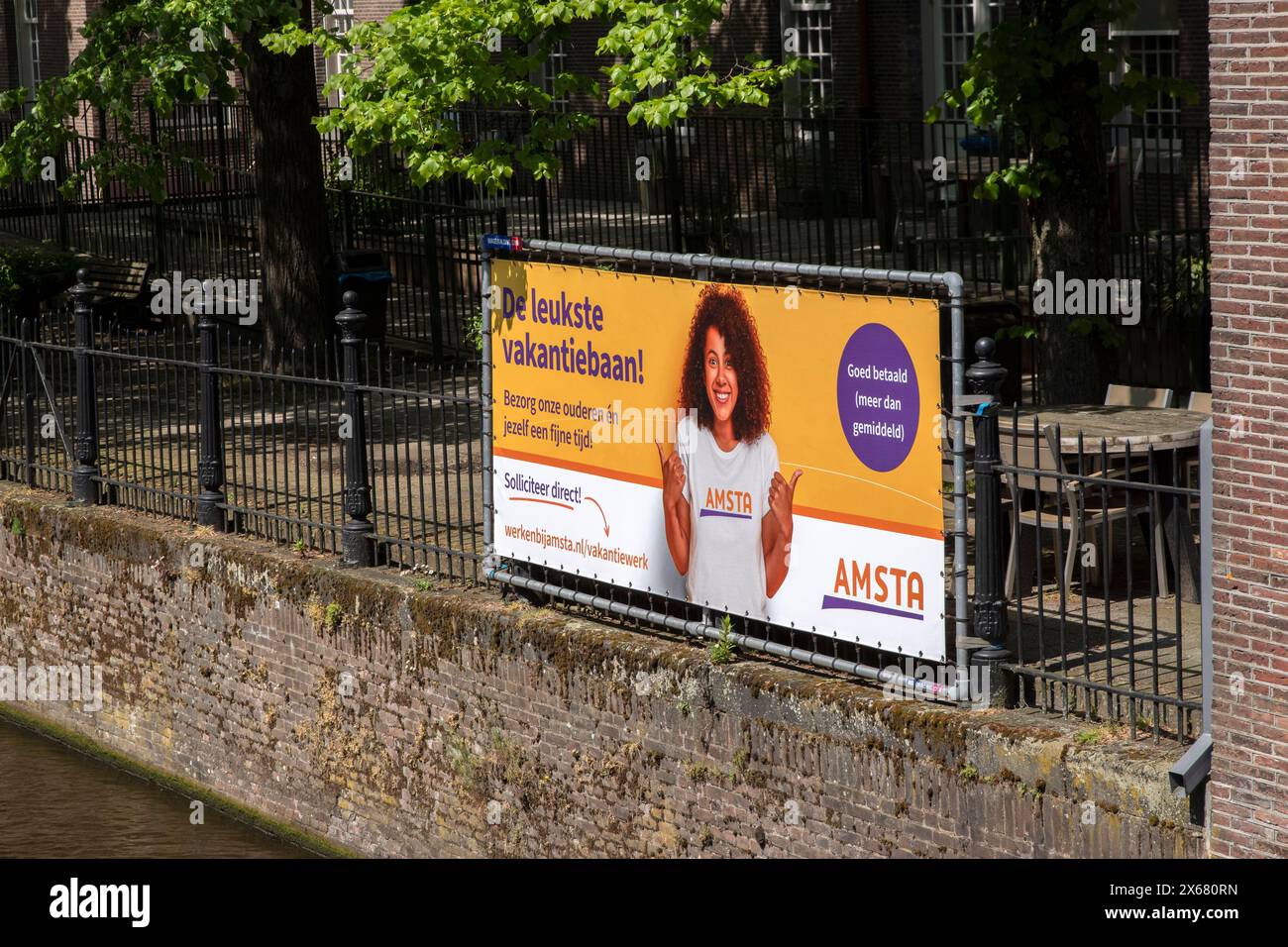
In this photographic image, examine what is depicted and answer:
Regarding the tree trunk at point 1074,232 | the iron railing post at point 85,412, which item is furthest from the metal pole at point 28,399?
the tree trunk at point 1074,232

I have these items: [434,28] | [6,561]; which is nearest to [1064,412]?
[434,28]

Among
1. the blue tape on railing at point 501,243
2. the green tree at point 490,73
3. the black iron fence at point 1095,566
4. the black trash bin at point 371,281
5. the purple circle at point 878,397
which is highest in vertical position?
the green tree at point 490,73

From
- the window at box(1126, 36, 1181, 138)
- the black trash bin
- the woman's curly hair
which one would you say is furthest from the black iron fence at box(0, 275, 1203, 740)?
the window at box(1126, 36, 1181, 138)

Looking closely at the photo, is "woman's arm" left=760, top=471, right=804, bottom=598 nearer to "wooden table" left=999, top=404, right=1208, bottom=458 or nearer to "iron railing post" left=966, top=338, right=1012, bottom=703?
"iron railing post" left=966, top=338, right=1012, bottom=703

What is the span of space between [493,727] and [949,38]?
16.0 meters

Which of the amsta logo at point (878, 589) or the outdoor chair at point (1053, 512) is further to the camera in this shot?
the outdoor chair at point (1053, 512)

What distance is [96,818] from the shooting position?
10.6m

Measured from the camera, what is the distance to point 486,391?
9.20 meters

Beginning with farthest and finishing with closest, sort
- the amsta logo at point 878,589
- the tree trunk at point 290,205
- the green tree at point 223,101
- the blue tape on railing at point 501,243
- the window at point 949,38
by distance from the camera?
the window at point 949,38
the tree trunk at point 290,205
the green tree at point 223,101
the blue tape on railing at point 501,243
the amsta logo at point 878,589

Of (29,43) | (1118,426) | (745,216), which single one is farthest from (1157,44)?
(29,43)

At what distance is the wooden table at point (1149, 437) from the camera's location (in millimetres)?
A: 8227

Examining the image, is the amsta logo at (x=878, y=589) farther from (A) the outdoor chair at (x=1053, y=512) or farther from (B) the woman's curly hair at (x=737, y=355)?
(B) the woman's curly hair at (x=737, y=355)

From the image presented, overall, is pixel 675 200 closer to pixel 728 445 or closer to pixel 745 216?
pixel 745 216

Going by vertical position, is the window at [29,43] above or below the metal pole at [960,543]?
above
